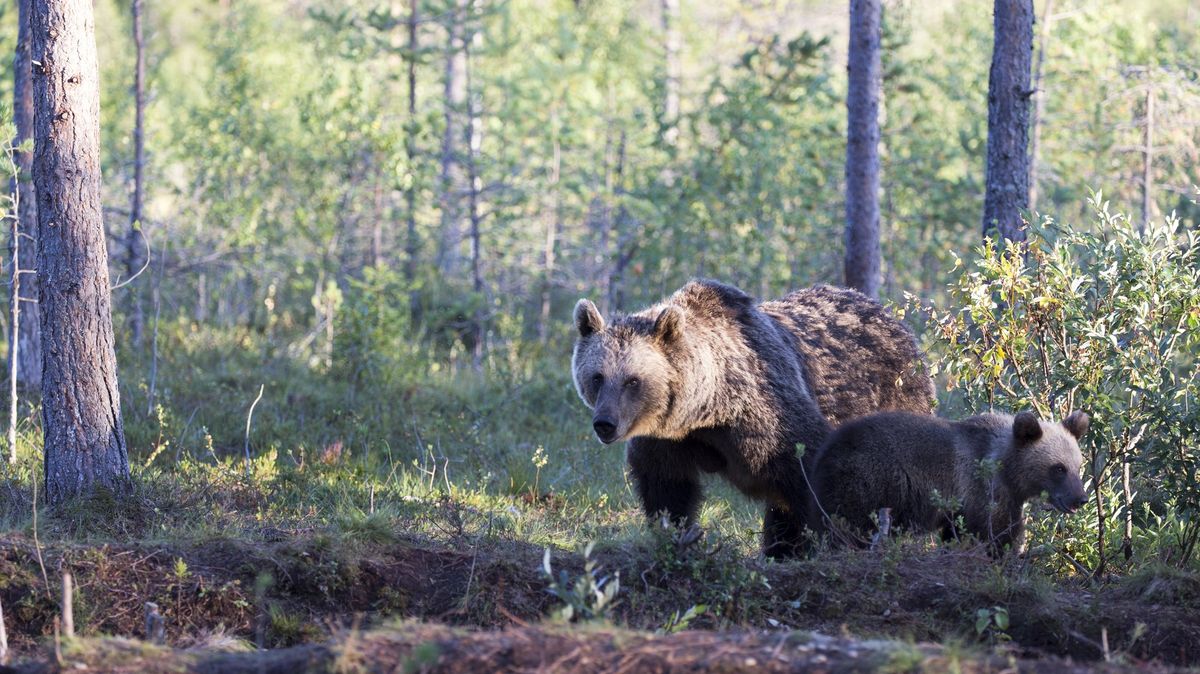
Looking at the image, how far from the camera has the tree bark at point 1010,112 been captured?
946 cm

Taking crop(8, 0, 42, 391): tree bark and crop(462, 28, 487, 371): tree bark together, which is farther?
crop(462, 28, 487, 371): tree bark

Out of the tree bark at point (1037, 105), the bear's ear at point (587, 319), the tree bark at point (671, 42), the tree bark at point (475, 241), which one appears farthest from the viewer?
the tree bark at point (671, 42)

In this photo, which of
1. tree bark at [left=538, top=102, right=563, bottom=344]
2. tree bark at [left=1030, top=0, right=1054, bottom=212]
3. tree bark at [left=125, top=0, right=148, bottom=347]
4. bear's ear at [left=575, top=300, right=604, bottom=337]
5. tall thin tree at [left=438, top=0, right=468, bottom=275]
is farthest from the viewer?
tree bark at [left=538, top=102, right=563, bottom=344]

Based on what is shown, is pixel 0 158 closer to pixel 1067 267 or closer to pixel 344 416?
Result: pixel 344 416

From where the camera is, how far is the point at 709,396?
7.70 meters

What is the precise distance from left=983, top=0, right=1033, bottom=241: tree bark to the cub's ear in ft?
9.18

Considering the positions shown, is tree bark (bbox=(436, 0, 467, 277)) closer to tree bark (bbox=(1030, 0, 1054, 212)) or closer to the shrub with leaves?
tree bark (bbox=(1030, 0, 1054, 212))

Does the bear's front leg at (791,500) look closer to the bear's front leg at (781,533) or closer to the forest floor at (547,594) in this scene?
the bear's front leg at (781,533)

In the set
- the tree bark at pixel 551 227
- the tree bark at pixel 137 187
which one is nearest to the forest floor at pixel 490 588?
the tree bark at pixel 137 187

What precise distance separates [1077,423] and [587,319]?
3035 mm

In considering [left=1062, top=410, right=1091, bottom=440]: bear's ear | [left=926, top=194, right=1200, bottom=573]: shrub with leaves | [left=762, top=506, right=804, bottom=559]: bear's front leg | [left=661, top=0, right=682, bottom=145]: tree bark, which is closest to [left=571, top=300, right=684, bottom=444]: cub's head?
[left=762, top=506, right=804, bottom=559]: bear's front leg

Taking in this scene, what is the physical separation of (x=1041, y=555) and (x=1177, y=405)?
1.18m

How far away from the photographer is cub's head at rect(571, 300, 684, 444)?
7.49 metres

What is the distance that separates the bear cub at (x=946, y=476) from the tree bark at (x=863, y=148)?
5.09 metres
